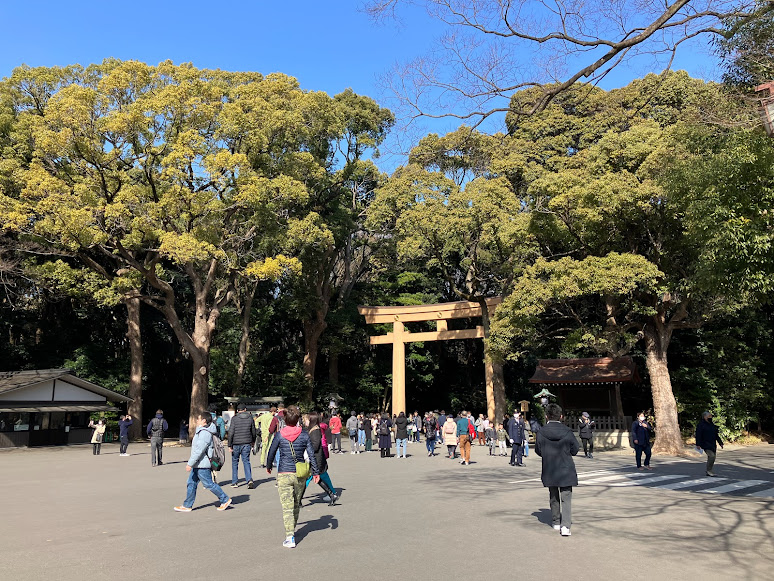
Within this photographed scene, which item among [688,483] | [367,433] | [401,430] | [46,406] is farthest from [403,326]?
[688,483]

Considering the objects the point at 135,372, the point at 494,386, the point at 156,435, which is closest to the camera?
the point at 156,435

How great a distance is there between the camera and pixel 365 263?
3438cm

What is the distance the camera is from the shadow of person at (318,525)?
257 inches

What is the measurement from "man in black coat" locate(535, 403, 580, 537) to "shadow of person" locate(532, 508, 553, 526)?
0.29 metres

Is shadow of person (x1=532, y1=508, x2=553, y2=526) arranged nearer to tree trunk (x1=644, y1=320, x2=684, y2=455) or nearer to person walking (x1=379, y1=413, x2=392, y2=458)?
person walking (x1=379, y1=413, x2=392, y2=458)

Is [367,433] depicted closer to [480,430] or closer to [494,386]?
[480,430]

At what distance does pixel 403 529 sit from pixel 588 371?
59.0 feet

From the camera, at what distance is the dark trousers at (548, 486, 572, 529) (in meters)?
6.32

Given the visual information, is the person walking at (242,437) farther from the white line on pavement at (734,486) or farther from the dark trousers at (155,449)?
the white line on pavement at (734,486)

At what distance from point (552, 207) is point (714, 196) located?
859 centimetres

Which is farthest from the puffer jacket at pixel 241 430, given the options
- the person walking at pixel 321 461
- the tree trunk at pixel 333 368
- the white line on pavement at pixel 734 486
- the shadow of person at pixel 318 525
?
the tree trunk at pixel 333 368

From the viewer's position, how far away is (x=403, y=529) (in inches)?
260

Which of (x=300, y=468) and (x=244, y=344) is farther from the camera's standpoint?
(x=244, y=344)

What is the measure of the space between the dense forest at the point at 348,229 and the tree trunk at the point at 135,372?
0.09 m
